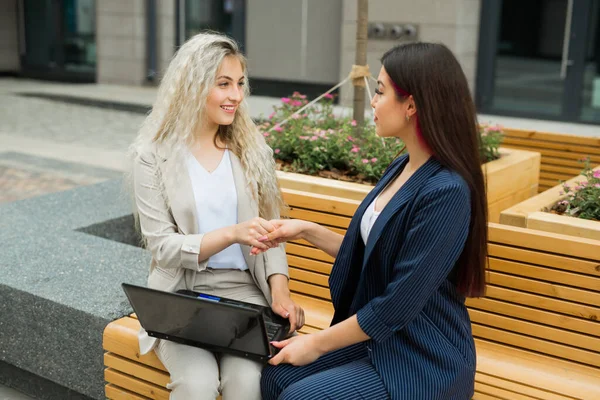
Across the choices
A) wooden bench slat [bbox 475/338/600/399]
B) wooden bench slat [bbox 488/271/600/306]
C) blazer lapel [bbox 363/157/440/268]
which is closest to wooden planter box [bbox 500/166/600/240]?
wooden bench slat [bbox 488/271/600/306]

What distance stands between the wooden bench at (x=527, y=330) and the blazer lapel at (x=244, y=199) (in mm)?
526

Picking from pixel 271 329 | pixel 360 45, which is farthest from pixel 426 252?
pixel 360 45

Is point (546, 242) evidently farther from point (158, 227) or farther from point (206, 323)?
point (158, 227)

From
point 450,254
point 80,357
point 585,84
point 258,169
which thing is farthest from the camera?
point 585,84

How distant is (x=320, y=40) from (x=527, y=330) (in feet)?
34.0

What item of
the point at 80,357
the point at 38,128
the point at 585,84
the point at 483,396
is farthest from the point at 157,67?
the point at 483,396

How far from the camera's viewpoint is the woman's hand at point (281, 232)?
107 inches

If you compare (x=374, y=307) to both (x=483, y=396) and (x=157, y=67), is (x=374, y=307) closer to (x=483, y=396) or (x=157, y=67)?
(x=483, y=396)

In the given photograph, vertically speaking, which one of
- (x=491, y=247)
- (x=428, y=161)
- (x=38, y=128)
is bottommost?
(x=38, y=128)

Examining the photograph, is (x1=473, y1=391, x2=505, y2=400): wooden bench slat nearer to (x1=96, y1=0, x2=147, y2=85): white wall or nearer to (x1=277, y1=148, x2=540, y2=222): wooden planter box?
(x1=277, y1=148, x2=540, y2=222): wooden planter box

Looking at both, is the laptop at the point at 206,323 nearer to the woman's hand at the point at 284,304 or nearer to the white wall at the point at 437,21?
the woman's hand at the point at 284,304

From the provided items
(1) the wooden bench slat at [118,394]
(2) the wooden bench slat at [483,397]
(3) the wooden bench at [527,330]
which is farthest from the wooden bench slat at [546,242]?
(1) the wooden bench slat at [118,394]

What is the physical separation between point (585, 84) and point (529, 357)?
8.56 metres

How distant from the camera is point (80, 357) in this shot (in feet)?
11.5
